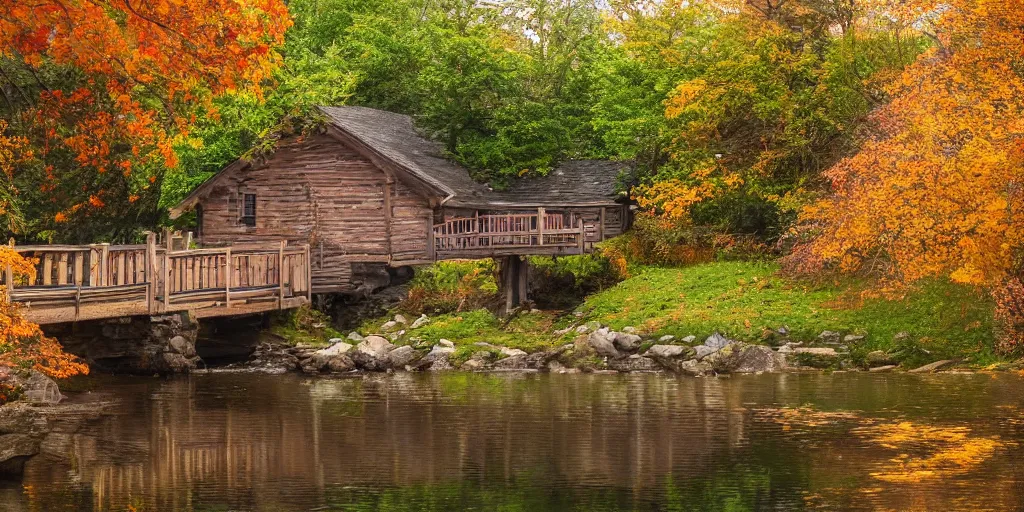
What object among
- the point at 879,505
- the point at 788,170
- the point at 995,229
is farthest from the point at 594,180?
the point at 879,505

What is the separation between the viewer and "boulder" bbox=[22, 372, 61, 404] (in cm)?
2234

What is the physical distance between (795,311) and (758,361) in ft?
9.80

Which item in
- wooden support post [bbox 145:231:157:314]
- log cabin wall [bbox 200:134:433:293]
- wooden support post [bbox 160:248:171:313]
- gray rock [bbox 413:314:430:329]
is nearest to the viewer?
wooden support post [bbox 145:231:157:314]

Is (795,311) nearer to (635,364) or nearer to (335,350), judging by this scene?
(635,364)

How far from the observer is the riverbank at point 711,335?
95.8 ft

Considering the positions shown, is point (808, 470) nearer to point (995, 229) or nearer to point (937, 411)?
point (937, 411)

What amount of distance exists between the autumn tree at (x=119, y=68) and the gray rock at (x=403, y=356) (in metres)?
9.66

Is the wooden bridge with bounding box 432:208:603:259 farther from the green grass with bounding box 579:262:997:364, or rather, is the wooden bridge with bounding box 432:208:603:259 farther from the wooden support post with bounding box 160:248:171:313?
the wooden support post with bounding box 160:248:171:313

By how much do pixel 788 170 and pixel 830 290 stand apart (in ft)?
18.0

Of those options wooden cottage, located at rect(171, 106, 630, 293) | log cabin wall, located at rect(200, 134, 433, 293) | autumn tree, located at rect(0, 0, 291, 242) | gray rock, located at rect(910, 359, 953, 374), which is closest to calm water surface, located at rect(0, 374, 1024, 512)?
gray rock, located at rect(910, 359, 953, 374)

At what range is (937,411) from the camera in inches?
864

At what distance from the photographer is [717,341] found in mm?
30438

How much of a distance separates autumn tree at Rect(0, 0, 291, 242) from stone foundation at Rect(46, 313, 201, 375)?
4543mm

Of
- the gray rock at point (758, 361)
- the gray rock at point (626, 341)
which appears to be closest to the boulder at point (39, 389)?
the gray rock at point (626, 341)
